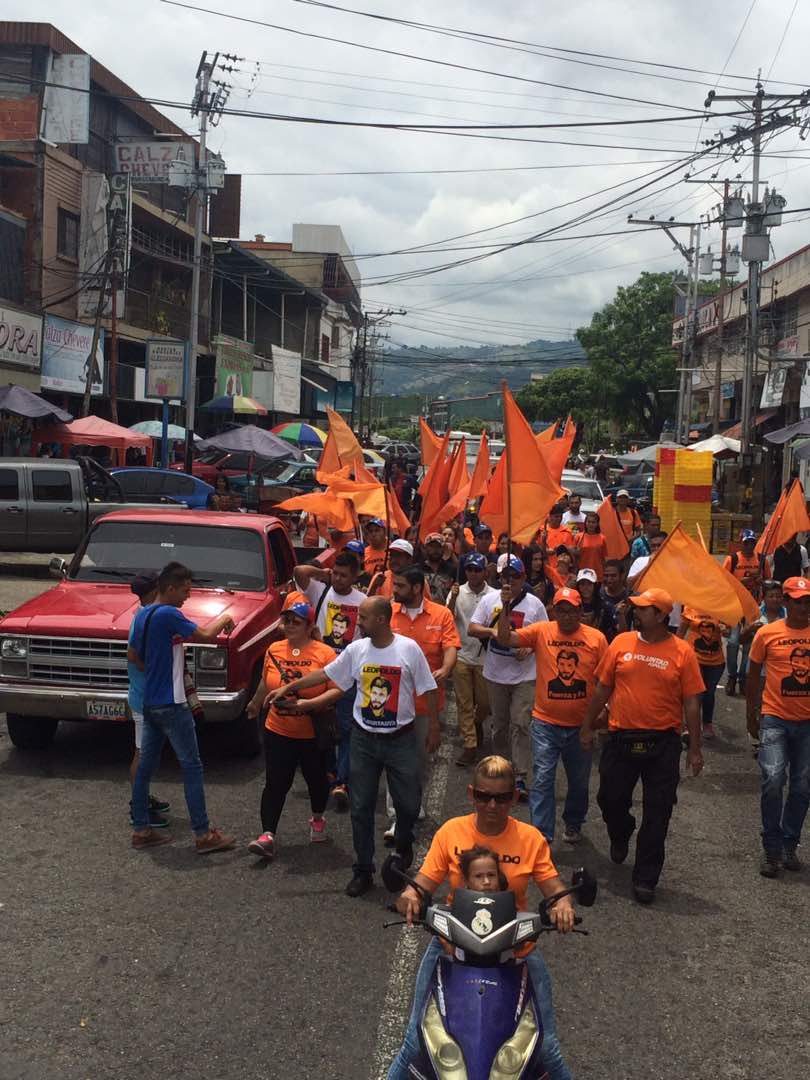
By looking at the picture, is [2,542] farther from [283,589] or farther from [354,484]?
[283,589]

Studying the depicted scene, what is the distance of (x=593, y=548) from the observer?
1323cm

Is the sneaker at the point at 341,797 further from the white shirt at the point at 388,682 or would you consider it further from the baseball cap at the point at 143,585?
the baseball cap at the point at 143,585

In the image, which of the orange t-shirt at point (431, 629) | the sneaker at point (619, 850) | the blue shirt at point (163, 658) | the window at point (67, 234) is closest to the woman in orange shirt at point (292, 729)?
the blue shirt at point (163, 658)

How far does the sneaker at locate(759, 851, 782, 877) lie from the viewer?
6766 mm

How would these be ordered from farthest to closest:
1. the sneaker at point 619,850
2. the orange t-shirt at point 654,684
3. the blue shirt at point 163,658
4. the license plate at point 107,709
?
the license plate at point 107,709 < the sneaker at point 619,850 < the blue shirt at point 163,658 < the orange t-shirt at point 654,684

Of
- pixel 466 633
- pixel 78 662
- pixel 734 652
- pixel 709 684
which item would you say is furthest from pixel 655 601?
pixel 734 652

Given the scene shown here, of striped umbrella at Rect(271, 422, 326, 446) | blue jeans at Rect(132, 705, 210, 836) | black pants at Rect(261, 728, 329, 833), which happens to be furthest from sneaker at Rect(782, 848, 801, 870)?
striped umbrella at Rect(271, 422, 326, 446)

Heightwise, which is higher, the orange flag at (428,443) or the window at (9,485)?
the orange flag at (428,443)

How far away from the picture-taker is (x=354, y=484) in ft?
41.0

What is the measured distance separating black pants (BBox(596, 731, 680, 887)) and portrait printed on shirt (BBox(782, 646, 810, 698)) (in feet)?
3.07

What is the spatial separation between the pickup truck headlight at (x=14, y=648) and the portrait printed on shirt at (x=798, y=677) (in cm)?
513

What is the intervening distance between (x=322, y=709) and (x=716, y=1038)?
277 cm

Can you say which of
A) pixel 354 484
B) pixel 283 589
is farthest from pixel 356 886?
pixel 354 484

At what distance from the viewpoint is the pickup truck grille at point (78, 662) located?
815 centimetres
